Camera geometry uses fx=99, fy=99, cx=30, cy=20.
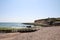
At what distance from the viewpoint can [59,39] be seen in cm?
1102
